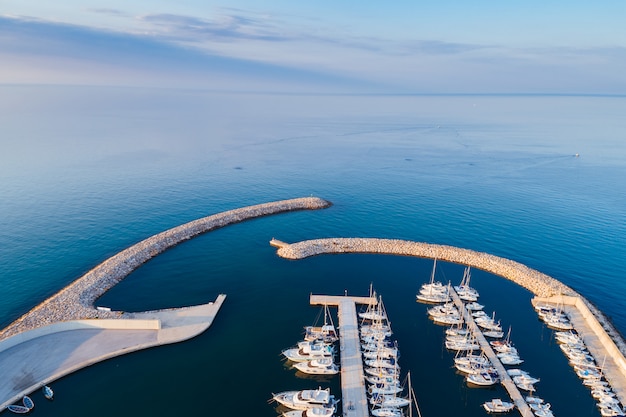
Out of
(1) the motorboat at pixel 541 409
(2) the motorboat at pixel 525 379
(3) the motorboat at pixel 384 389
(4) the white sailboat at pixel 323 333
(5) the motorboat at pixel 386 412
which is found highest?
(4) the white sailboat at pixel 323 333

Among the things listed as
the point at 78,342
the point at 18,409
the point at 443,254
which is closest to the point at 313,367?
the point at 78,342

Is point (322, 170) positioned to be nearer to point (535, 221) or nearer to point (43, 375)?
point (535, 221)

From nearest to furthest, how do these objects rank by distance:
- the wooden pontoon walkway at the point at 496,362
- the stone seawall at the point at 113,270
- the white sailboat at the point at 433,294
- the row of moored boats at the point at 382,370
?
the row of moored boats at the point at 382,370
the wooden pontoon walkway at the point at 496,362
the stone seawall at the point at 113,270
the white sailboat at the point at 433,294

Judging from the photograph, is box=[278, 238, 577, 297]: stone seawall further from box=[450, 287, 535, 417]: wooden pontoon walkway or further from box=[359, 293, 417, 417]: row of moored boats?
box=[359, 293, 417, 417]: row of moored boats

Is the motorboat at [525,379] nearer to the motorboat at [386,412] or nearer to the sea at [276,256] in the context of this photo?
the sea at [276,256]

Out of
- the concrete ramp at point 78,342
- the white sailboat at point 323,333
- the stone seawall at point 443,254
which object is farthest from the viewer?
the stone seawall at point 443,254

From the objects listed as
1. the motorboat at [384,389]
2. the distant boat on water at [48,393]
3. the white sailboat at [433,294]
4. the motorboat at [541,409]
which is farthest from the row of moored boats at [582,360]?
the distant boat on water at [48,393]

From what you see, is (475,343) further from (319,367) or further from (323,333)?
(319,367)
